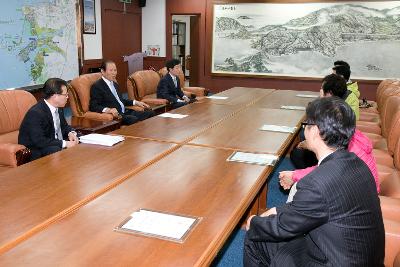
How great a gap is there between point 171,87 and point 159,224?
4.41 metres

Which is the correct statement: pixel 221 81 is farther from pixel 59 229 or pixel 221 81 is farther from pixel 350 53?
pixel 59 229

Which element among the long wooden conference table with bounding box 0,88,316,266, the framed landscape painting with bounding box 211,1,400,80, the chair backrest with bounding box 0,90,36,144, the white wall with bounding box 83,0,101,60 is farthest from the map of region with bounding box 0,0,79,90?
the framed landscape painting with bounding box 211,1,400,80

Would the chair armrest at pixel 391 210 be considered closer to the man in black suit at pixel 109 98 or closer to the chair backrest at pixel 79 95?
the man in black suit at pixel 109 98

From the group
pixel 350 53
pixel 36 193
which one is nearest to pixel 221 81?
pixel 350 53

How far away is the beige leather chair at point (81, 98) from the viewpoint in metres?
4.26

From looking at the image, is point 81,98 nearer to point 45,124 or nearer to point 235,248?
point 45,124

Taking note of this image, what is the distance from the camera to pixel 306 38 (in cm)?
816

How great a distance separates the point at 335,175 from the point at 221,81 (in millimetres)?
7751

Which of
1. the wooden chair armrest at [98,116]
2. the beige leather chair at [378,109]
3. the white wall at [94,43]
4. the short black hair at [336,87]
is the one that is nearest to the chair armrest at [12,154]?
the wooden chair armrest at [98,116]

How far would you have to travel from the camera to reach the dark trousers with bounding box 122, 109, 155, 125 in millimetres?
4660

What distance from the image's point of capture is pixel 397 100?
11.1 ft

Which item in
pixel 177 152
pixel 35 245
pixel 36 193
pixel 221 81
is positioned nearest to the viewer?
pixel 35 245

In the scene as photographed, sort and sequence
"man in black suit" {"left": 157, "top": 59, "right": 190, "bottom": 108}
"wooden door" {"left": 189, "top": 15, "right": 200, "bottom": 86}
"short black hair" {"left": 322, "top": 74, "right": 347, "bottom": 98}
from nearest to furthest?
"short black hair" {"left": 322, "top": 74, "right": 347, "bottom": 98} → "man in black suit" {"left": 157, "top": 59, "right": 190, "bottom": 108} → "wooden door" {"left": 189, "top": 15, "right": 200, "bottom": 86}

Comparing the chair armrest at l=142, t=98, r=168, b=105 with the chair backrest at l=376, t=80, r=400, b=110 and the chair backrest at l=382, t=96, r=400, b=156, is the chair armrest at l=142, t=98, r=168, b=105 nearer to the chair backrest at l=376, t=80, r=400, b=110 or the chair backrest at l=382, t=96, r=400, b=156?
the chair backrest at l=376, t=80, r=400, b=110
